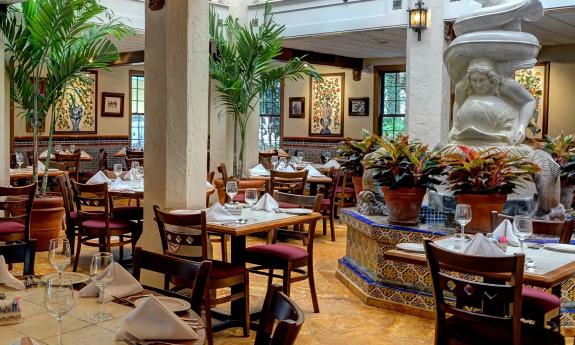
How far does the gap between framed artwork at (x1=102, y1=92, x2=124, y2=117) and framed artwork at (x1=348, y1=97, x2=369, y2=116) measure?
4711 mm

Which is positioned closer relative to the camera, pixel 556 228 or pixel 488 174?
pixel 556 228

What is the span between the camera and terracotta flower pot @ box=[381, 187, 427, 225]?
504 centimetres

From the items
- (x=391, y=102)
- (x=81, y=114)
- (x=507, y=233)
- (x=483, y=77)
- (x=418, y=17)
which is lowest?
(x=507, y=233)

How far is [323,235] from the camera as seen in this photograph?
8227 millimetres

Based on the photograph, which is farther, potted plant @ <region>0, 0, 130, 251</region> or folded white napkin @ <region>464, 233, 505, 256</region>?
potted plant @ <region>0, 0, 130, 251</region>

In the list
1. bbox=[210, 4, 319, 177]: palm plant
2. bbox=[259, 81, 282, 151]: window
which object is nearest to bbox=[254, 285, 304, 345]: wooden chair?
bbox=[210, 4, 319, 177]: palm plant


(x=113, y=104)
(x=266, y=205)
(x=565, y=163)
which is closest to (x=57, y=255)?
(x=266, y=205)

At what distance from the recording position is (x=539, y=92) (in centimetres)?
1083

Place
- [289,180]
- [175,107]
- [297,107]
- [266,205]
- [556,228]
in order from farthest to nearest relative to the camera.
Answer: [297,107] → [289,180] → [266,205] → [175,107] → [556,228]

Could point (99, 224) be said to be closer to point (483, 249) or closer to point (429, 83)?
point (483, 249)

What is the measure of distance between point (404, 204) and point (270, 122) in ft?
32.3

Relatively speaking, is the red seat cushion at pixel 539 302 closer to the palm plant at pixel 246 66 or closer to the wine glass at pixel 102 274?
the wine glass at pixel 102 274

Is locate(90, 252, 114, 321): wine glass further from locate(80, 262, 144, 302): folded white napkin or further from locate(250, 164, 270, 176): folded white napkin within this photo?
locate(250, 164, 270, 176): folded white napkin

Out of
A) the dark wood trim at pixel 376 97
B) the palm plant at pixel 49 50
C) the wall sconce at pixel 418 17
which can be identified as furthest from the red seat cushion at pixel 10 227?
the dark wood trim at pixel 376 97
